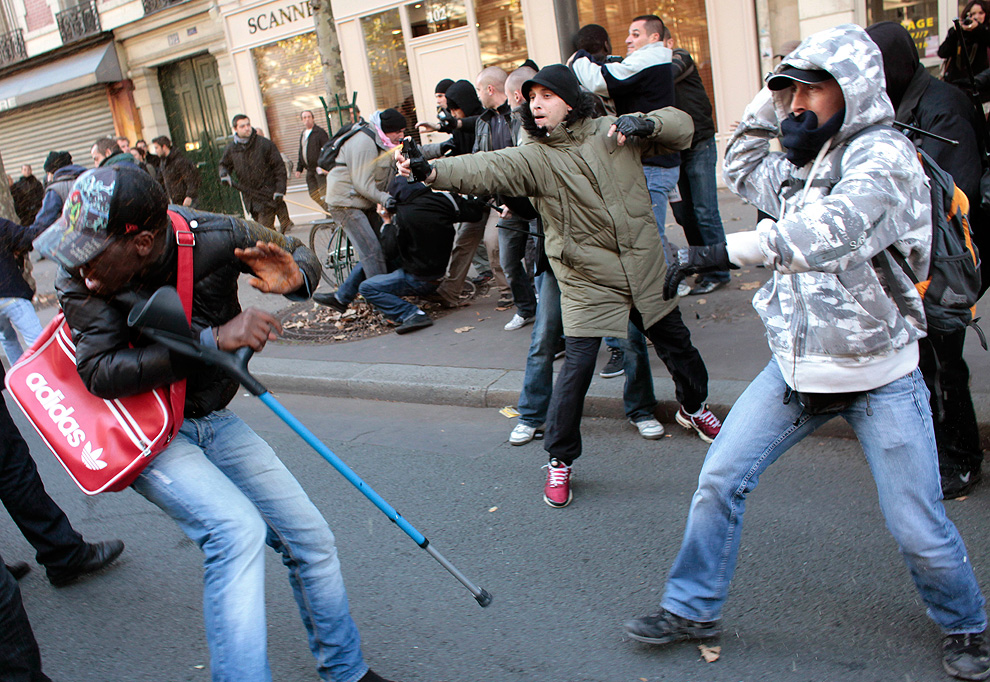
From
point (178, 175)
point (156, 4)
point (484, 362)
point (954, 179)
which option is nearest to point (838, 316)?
point (954, 179)

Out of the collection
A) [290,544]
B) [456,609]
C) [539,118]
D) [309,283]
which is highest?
[539,118]

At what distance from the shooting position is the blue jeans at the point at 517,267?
6.51 meters

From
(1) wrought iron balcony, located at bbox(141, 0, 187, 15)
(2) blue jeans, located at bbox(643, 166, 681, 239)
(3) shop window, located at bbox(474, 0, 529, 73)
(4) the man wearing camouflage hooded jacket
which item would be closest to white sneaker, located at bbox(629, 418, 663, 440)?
(2) blue jeans, located at bbox(643, 166, 681, 239)

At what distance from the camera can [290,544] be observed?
2600 millimetres

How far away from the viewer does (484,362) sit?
620 cm

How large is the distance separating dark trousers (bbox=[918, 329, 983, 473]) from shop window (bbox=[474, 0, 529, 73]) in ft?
33.0

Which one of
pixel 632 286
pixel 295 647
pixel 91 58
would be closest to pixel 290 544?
pixel 295 647

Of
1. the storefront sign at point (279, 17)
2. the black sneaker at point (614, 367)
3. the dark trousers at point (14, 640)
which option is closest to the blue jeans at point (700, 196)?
the black sneaker at point (614, 367)

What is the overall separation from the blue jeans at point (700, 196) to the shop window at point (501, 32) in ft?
20.9

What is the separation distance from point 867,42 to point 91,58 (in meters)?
20.8

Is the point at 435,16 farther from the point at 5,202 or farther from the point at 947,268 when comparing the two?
the point at 947,268

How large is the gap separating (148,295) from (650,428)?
305 cm

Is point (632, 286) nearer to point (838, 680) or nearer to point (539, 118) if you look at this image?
point (539, 118)

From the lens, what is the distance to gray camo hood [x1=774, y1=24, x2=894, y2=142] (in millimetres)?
2287
